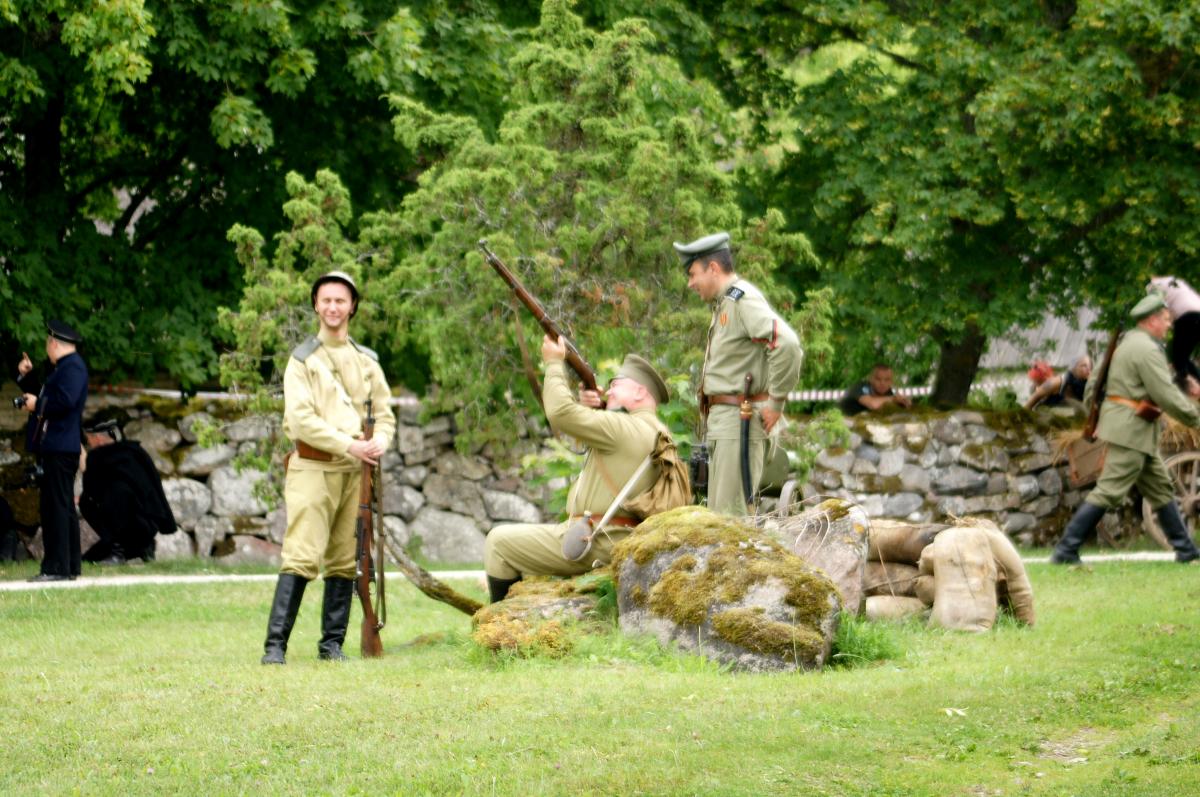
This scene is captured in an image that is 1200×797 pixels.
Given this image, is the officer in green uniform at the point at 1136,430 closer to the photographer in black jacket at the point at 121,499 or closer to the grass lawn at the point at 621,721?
the grass lawn at the point at 621,721

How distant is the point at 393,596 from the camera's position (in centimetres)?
1501

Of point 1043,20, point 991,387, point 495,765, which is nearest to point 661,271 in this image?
point 1043,20

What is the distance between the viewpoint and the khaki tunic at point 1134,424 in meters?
14.7

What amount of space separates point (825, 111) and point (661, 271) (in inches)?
238

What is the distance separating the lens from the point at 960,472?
2102cm

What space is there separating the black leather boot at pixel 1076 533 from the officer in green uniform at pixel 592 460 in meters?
5.77

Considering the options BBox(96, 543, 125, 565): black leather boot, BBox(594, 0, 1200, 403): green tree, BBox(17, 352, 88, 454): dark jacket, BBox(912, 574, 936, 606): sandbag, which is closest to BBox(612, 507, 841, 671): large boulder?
BBox(912, 574, 936, 606): sandbag

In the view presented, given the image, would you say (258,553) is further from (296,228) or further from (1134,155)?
(1134,155)

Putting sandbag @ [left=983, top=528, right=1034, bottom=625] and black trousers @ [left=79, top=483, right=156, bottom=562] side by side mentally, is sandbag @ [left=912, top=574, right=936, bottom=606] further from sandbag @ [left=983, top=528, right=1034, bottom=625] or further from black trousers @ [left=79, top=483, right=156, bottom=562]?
black trousers @ [left=79, top=483, right=156, bottom=562]

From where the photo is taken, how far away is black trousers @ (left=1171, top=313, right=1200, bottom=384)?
1753cm

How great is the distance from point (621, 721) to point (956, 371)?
16.0 meters

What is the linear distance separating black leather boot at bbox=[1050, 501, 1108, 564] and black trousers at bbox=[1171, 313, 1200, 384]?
3.21 m

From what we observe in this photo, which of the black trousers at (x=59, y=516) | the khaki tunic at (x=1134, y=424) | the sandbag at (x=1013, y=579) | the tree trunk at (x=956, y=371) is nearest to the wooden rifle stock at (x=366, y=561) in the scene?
the sandbag at (x=1013, y=579)

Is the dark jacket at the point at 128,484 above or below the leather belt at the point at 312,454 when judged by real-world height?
below
